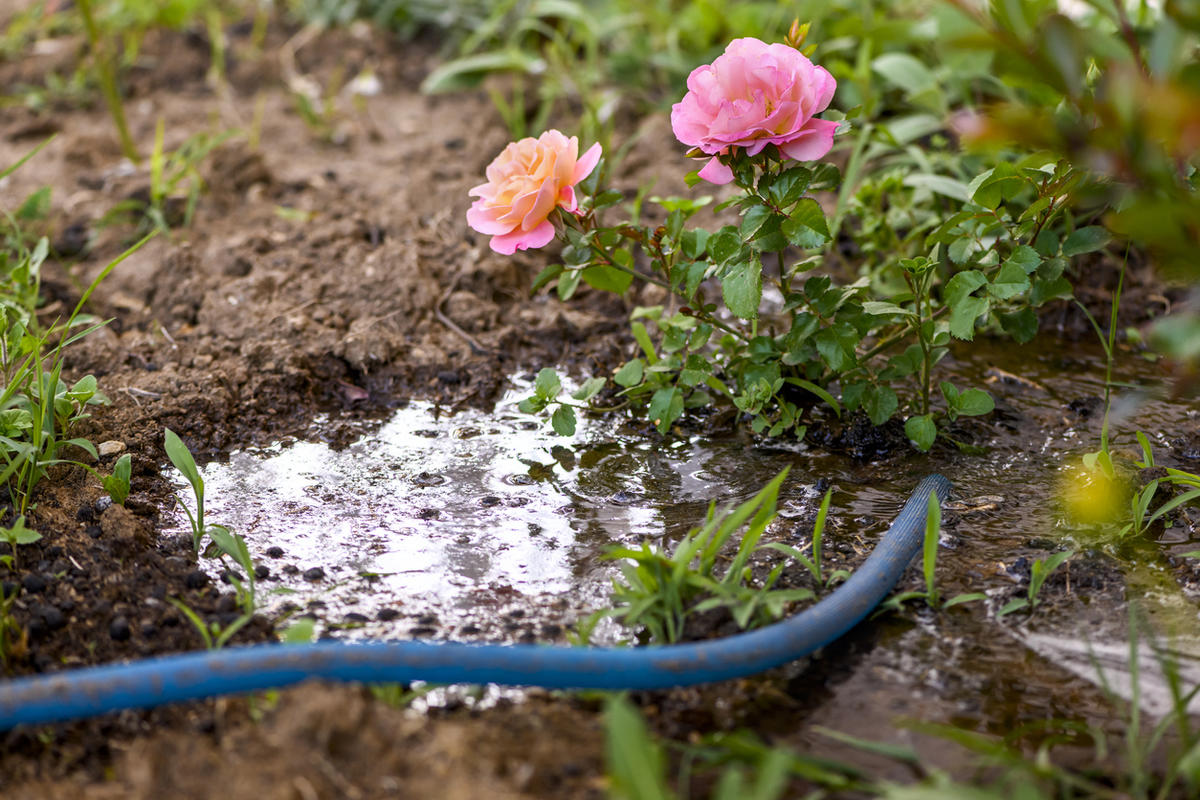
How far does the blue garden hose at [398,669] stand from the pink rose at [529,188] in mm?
808

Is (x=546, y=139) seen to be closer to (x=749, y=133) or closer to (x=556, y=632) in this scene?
(x=749, y=133)

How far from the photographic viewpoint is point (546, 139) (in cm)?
193

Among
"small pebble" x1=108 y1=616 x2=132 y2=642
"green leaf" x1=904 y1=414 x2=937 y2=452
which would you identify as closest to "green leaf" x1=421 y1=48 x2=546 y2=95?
"green leaf" x1=904 y1=414 x2=937 y2=452

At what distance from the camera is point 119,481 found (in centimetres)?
204

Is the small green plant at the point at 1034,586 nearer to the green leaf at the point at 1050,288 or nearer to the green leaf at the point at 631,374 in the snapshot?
the green leaf at the point at 1050,288

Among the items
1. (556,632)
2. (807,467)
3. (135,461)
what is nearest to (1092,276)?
(807,467)

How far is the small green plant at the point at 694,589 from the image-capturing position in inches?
64.9

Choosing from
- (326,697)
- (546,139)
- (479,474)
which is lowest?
(479,474)

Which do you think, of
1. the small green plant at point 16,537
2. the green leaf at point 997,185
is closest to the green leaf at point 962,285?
the green leaf at point 997,185

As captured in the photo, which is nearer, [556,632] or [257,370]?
[556,632]

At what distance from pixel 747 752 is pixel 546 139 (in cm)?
118

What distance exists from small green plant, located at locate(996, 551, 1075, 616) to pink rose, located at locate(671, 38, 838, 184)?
0.85m

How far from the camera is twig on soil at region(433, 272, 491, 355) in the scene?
276cm

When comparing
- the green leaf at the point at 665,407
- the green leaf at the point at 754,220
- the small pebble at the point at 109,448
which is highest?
the green leaf at the point at 754,220
